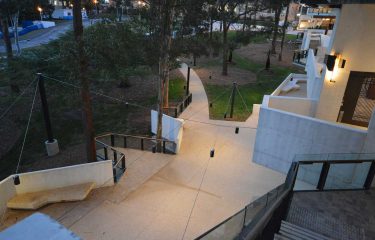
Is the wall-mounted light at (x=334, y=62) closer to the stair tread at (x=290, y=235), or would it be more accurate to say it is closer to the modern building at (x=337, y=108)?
the modern building at (x=337, y=108)

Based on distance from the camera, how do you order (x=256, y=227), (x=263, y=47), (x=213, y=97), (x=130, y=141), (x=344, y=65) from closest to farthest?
(x=256, y=227)
(x=344, y=65)
(x=130, y=141)
(x=213, y=97)
(x=263, y=47)

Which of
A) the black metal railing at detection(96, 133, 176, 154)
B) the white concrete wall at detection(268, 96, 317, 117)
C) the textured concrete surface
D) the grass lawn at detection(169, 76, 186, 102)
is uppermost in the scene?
the white concrete wall at detection(268, 96, 317, 117)

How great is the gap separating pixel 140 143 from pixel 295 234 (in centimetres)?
1013

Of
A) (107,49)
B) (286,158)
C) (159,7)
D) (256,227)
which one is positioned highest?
(159,7)

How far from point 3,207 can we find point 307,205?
31.1 feet

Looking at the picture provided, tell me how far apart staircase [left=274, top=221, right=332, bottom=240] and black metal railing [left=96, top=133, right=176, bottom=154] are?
25.2 ft

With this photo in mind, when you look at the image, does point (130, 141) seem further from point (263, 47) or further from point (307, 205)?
point (263, 47)

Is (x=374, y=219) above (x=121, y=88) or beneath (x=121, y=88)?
above

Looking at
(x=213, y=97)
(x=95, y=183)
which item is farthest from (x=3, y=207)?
(x=213, y=97)

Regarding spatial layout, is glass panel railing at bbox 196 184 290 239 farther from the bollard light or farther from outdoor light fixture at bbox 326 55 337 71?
the bollard light

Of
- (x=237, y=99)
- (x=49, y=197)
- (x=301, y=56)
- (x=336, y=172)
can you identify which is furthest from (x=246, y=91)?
(x=49, y=197)

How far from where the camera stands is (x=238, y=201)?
1020 cm

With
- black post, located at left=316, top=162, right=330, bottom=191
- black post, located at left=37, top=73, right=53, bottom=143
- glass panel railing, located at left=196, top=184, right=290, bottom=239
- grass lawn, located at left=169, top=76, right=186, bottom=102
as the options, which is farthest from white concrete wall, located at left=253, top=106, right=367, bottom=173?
grass lawn, located at left=169, top=76, right=186, bottom=102

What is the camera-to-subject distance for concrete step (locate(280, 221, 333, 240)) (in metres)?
6.61
